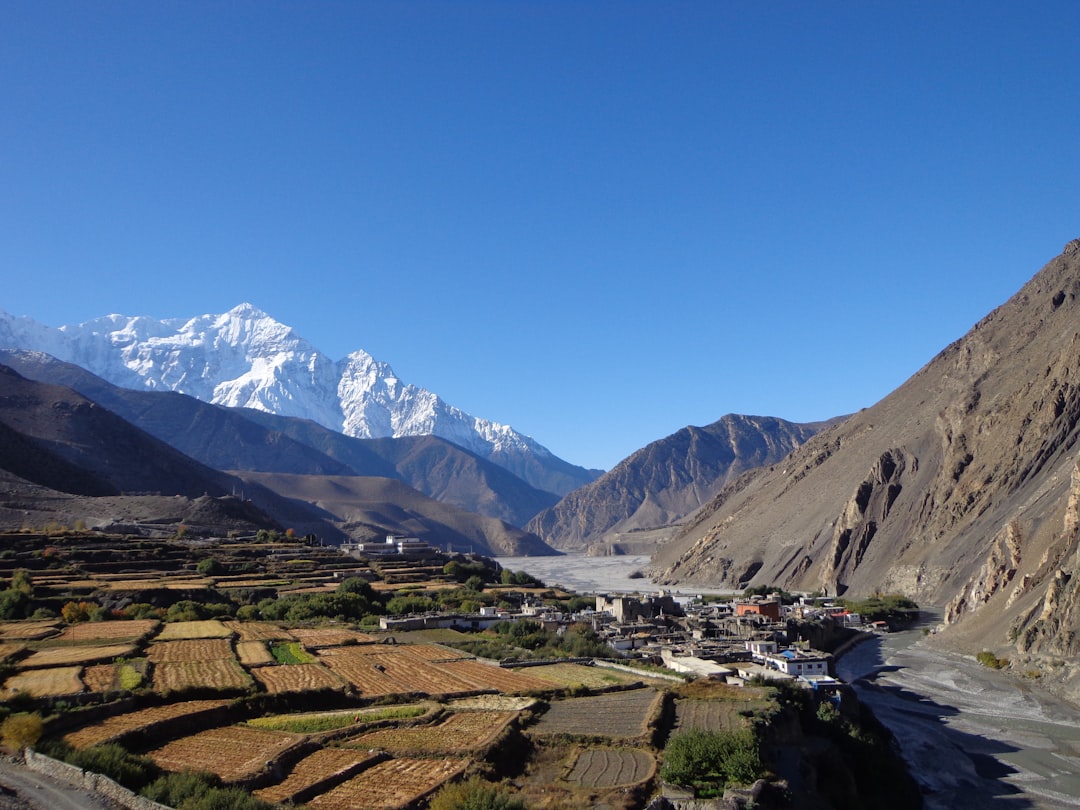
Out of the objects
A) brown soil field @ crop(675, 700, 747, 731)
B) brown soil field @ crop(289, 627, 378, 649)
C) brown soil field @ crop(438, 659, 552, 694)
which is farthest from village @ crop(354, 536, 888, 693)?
brown soil field @ crop(675, 700, 747, 731)

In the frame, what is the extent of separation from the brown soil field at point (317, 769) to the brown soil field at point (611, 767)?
4.35 meters

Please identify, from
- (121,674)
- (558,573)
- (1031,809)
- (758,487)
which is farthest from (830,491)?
(121,674)

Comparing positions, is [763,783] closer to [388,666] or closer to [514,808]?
[514,808]

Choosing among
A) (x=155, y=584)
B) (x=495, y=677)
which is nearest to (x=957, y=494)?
(x=495, y=677)

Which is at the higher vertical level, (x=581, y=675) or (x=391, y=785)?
(x=581, y=675)

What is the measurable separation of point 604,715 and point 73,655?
18.1 meters

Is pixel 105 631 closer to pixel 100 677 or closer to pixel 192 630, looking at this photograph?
pixel 192 630

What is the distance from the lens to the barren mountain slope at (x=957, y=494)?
56375mm

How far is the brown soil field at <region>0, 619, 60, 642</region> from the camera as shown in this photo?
34.4 metres

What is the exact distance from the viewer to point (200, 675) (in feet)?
89.6

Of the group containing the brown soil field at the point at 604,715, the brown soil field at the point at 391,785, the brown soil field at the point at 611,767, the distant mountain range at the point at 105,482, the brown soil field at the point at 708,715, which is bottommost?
the brown soil field at the point at 391,785

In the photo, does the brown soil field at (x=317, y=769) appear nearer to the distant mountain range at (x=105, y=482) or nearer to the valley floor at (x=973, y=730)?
the valley floor at (x=973, y=730)

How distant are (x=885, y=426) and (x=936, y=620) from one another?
146ft

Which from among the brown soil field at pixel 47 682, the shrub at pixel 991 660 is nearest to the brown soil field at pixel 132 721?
the brown soil field at pixel 47 682
